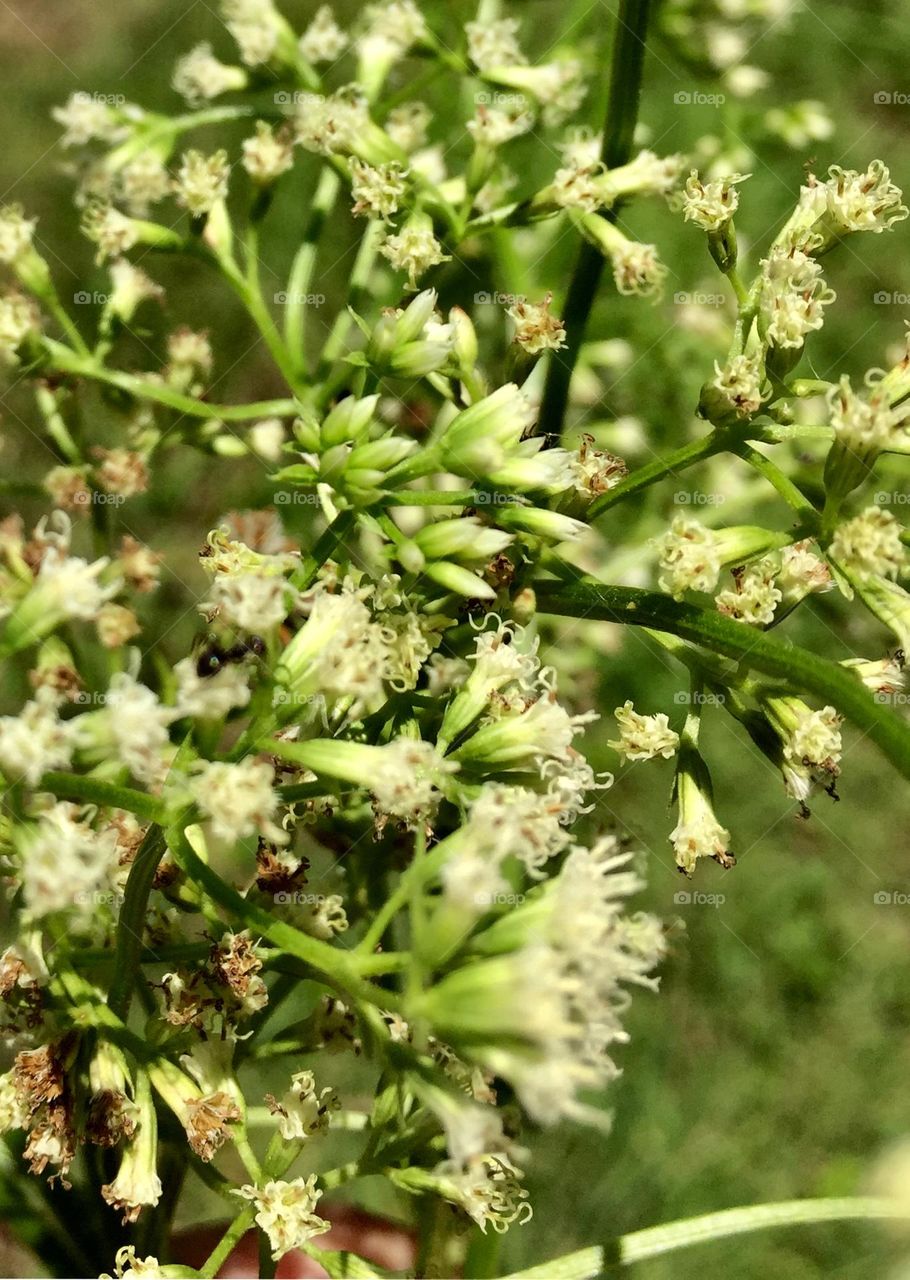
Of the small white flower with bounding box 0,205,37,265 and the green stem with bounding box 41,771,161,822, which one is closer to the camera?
the green stem with bounding box 41,771,161,822

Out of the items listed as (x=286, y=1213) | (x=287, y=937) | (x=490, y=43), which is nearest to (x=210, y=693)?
(x=287, y=937)

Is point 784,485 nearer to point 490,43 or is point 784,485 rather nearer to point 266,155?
point 490,43

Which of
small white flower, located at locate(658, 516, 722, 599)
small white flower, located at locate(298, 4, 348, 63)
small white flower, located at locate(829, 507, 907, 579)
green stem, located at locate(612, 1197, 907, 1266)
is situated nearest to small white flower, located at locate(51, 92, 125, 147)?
small white flower, located at locate(298, 4, 348, 63)

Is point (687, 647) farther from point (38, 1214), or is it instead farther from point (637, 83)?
point (38, 1214)

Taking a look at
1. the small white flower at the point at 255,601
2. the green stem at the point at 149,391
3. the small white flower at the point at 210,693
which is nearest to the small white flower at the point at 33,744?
the small white flower at the point at 210,693

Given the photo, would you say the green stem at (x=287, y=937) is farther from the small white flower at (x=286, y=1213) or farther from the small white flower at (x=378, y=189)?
the small white flower at (x=378, y=189)

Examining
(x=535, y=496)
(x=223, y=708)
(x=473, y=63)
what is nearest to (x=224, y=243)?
(x=473, y=63)

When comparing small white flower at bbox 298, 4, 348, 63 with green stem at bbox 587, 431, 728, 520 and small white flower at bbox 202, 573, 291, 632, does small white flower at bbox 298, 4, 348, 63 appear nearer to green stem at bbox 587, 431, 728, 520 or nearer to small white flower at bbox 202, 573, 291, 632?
green stem at bbox 587, 431, 728, 520
